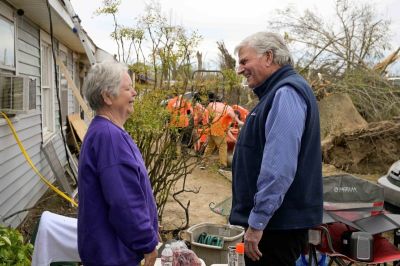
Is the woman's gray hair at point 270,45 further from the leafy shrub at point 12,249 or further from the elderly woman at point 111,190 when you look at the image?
the leafy shrub at point 12,249

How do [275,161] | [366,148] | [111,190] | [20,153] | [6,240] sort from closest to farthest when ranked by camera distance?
[111,190] → [275,161] → [6,240] → [20,153] → [366,148]

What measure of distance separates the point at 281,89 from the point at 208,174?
8.08 meters

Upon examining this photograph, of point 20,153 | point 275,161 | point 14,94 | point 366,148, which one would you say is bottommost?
point 366,148

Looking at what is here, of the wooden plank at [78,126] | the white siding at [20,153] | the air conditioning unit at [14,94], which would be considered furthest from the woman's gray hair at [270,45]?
the wooden plank at [78,126]

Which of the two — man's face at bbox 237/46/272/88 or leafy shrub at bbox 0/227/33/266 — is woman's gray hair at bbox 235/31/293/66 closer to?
man's face at bbox 237/46/272/88

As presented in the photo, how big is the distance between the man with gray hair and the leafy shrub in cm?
152

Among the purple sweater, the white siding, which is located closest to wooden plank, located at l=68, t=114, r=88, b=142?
the white siding

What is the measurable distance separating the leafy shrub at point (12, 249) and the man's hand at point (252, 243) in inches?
61.6

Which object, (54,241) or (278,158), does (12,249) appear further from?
(278,158)

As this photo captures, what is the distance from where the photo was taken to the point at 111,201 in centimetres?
202

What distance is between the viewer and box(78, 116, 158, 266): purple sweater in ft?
6.64

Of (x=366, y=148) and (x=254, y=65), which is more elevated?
(x=254, y=65)

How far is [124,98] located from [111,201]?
0.54 metres

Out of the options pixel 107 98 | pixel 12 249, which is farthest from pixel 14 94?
pixel 107 98
